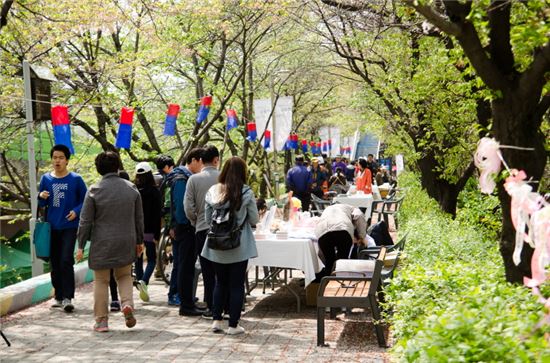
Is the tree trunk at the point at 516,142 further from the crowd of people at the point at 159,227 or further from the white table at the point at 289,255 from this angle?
the white table at the point at 289,255

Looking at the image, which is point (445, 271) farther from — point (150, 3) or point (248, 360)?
point (150, 3)

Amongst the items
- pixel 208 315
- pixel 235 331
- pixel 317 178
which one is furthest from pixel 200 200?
pixel 317 178

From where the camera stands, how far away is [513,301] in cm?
464

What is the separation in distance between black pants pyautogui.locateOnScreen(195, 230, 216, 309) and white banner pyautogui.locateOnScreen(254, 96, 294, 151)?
12.7 metres

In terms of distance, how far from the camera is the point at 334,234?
367 inches

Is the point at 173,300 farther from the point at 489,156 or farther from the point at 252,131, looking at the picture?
the point at 252,131

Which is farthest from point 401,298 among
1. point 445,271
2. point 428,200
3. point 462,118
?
point 428,200

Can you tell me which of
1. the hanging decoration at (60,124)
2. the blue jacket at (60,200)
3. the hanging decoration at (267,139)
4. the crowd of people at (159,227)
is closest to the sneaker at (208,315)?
the crowd of people at (159,227)

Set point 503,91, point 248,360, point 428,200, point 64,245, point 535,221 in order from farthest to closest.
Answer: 1. point 428,200
2. point 64,245
3. point 248,360
4. point 503,91
5. point 535,221

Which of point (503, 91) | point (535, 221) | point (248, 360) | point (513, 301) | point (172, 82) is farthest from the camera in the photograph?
point (172, 82)

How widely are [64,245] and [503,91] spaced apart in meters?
5.46

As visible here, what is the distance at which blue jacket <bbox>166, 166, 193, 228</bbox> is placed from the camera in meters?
8.83

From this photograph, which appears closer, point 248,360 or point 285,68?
point 248,360

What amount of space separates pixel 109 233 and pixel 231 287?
4.39ft
